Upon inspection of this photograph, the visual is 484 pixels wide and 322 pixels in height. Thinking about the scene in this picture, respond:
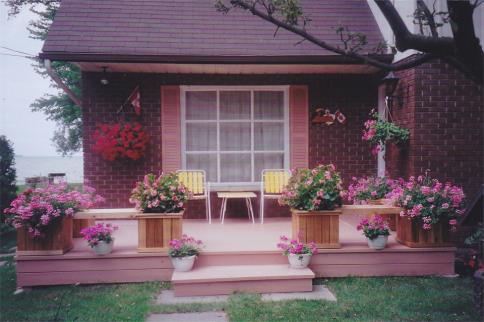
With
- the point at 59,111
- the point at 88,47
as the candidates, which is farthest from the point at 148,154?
the point at 59,111

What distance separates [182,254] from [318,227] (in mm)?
1591

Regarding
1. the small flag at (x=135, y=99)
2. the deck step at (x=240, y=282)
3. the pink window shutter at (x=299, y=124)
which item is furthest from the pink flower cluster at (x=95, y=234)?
the pink window shutter at (x=299, y=124)

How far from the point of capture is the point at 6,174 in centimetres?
855

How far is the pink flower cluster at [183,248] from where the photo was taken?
472cm

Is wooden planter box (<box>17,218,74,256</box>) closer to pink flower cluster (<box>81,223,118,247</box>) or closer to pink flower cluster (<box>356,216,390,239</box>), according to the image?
pink flower cluster (<box>81,223,118,247</box>)

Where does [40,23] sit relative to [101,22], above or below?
above

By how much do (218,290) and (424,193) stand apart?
8.43 ft

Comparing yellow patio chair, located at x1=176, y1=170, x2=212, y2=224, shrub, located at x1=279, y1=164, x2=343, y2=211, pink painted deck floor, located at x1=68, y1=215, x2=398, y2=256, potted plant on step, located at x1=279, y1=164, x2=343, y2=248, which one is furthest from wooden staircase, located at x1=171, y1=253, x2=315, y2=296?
yellow patio chair, located at x1=176, y1=170, x2=212, y2=224

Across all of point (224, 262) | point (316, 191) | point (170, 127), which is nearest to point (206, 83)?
point (170, 127)

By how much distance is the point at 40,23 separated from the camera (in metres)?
14.2

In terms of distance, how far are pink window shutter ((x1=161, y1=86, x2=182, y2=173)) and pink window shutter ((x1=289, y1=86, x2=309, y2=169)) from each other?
1.88 meters

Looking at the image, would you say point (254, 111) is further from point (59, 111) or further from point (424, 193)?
point (59, 111)

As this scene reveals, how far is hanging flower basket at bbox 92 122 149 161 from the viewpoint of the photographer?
664 centimetres

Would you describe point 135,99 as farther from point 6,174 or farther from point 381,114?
point 381,114
